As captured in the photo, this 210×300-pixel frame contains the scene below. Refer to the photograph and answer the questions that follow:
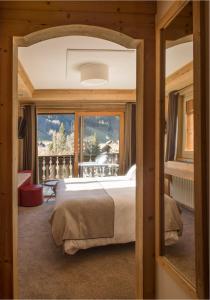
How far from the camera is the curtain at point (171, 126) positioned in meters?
1.80

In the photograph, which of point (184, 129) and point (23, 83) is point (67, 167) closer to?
point (23, 83)

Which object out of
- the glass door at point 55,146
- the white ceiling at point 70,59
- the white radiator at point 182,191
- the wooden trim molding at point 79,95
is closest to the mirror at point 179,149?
the white radiator at point 182,191

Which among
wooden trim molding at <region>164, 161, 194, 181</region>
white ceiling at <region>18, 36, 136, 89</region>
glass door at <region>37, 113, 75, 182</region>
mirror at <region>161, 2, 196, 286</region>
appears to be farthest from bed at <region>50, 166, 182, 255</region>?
glass door at <region>37, 113, 75, 182</region>

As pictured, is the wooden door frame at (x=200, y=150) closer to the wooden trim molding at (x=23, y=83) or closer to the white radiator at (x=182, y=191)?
the white radiator at (x=182, y=191)

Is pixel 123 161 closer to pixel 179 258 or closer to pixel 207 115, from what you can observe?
pixel 179 258

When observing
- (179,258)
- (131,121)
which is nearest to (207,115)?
(179,258)

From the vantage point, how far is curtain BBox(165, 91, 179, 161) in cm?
180

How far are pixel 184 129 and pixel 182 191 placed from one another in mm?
415

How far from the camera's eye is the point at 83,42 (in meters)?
2.99

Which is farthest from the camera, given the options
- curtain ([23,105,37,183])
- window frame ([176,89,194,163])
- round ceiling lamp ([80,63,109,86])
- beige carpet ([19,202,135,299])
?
curtain ([23,105,37,183])

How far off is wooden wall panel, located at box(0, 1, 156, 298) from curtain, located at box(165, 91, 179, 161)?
12 cm

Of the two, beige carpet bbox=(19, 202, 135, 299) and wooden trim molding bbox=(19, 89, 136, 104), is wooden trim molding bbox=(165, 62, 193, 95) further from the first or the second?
wooden trim molding bbox=(19, 89, 136, 104)

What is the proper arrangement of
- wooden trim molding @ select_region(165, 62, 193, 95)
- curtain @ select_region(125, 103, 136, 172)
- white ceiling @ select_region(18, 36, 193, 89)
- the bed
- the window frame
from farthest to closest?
curtain @ select_region(125, 103, 136, 172) → white ceiling @ select_region(18, 36, 193, 89) → the bed → the window frame → wooden trim molding @ select_region(165, 62, 193, 95)

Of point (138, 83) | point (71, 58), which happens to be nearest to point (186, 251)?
point (138, 83)
